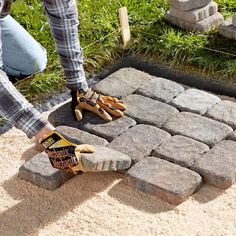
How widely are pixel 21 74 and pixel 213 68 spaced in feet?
4.13

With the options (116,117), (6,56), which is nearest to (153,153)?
(116,117)

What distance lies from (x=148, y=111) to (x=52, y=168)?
77 cm

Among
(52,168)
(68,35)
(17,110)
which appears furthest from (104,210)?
(68,35)

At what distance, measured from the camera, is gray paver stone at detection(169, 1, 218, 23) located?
16.5ft

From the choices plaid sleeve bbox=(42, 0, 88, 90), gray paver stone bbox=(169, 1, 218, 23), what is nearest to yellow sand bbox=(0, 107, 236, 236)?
plaid sleeve bbox=(42, 0, 88, 90)

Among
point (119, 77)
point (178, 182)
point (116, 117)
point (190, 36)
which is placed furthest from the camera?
point (190, 36)

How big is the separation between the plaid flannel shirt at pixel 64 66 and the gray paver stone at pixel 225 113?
77cm

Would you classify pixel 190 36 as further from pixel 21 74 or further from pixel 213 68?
pixel 21 74

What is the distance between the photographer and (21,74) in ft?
15.8

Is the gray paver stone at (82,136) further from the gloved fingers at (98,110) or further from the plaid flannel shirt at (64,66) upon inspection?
the plaid flannel shirt at (64,66)

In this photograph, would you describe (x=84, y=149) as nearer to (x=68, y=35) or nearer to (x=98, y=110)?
(x=98, y=110)

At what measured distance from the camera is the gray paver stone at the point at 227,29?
16.0ft

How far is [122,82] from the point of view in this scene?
4617 millimetres

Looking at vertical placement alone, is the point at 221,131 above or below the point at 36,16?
below
